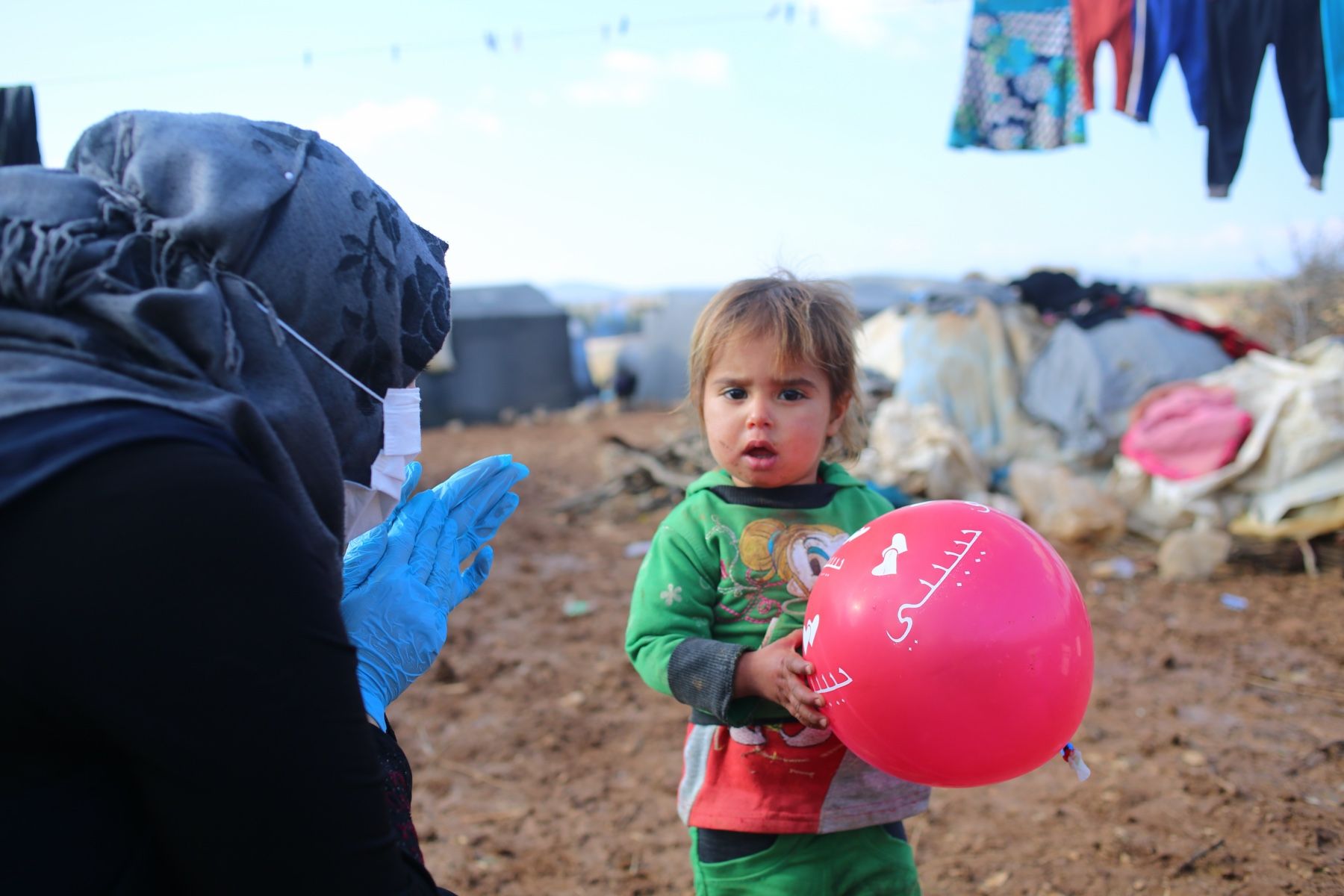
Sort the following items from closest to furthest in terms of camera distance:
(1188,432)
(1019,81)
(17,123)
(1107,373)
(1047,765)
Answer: (1047,765) < (17,123) < (1019,81) < (1188,432) < (1107,373)

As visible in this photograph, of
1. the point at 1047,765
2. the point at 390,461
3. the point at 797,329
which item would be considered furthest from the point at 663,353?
the point at 390,461

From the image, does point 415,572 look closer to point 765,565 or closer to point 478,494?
point 478,494

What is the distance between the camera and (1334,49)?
4.46 metres

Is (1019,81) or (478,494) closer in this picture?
(478,494)

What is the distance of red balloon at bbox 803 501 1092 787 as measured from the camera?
149 cm

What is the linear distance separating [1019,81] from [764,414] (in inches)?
225

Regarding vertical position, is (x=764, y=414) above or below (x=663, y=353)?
above

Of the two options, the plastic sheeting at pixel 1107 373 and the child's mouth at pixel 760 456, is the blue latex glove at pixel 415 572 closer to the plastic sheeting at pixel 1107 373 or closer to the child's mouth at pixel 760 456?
the child's mouth at pixel 760 456

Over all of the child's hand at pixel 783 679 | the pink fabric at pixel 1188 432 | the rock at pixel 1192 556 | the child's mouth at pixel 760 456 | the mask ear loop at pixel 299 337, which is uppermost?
the mask ear loop at pixel 299 337

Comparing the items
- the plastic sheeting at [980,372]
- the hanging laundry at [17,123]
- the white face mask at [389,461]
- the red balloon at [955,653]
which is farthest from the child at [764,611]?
the plastic sheeting at [980,372]

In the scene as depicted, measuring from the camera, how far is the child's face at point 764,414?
198 cm

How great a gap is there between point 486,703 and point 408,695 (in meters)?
0.40

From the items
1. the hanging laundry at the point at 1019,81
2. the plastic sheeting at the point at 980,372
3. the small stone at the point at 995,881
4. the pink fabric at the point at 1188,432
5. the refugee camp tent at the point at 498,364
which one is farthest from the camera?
the refugee camp tent at the point at 498,364

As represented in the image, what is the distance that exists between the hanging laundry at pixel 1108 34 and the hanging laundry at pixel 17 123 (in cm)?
536
